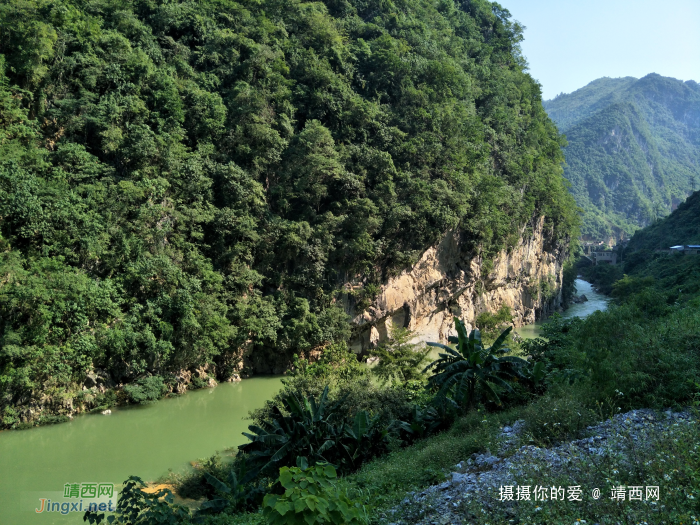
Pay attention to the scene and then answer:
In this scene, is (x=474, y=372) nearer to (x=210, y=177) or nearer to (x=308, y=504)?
(x=308, y=504)

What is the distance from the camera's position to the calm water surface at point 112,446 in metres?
10.8

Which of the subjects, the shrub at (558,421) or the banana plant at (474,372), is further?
the banana plant at (474,372)

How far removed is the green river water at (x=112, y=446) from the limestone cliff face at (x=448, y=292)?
729 cm

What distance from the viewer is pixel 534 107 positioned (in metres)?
39.5

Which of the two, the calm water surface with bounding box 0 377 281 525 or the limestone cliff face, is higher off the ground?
the limestone cliff face

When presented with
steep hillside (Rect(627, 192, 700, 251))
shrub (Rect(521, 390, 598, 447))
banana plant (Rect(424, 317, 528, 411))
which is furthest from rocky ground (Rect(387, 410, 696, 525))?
steep hillside (Rect(627, 192, 700, 251))

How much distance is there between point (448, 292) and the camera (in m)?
26.6

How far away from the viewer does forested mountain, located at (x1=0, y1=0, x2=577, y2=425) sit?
15922mm

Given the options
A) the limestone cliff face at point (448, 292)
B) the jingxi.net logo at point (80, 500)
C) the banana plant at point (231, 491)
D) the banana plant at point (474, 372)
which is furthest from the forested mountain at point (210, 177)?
the banana plant at point (474, 372)

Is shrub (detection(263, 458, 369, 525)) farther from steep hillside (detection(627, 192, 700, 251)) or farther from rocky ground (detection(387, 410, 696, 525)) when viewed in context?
steep hillside (detection(627, 192, 700, 251))

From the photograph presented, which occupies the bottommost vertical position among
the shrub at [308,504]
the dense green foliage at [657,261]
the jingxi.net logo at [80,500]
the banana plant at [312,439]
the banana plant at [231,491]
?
the jingxi.net logo at [80,500]

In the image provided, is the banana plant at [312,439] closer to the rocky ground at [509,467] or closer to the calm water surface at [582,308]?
the rocky ground at [509,467]

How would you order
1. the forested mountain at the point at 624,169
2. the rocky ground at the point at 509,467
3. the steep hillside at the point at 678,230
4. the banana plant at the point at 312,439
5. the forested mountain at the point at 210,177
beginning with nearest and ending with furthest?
the rocky ground at the point at 509,467, the banana plant at the point at 312,439, the forested mountain at the point at 210,177, the steep hillside at the point at 678,230, the forested mountain at the point at 624,169

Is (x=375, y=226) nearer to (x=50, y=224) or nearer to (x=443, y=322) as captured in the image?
(x=443, y=322)
